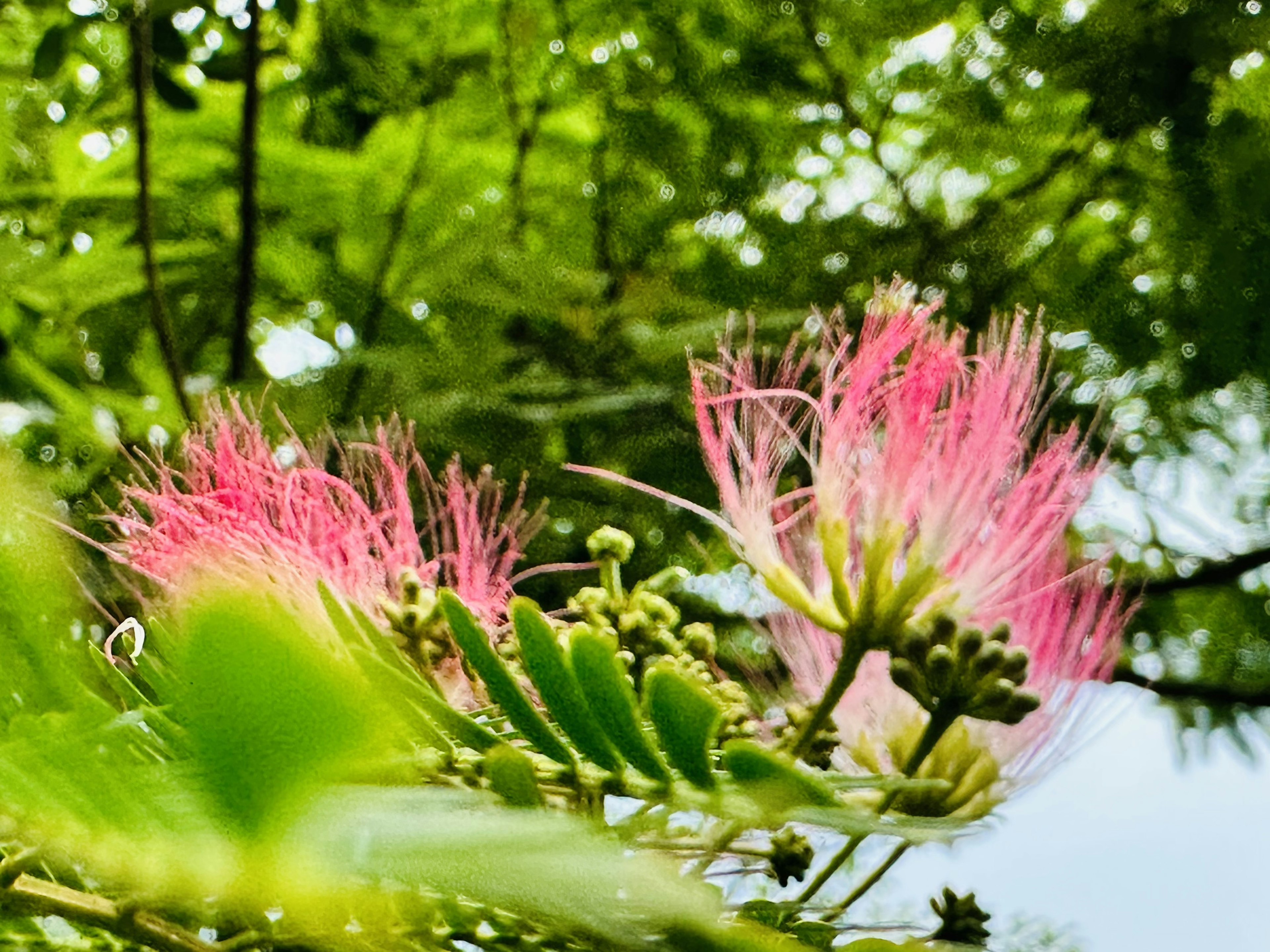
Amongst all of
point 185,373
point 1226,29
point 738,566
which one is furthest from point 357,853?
point 1226,29

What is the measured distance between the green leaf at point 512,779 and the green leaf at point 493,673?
0.09 feet

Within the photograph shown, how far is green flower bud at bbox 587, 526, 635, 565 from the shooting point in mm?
547

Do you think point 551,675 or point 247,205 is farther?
point 247,205

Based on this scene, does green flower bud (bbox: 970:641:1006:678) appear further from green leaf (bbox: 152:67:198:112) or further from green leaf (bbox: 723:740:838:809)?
green leaf (bbox: 152:67:198:112)

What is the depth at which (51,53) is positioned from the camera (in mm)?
1039

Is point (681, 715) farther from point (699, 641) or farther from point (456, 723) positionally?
point (699, 641)

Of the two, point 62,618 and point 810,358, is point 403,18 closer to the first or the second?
point 810,358

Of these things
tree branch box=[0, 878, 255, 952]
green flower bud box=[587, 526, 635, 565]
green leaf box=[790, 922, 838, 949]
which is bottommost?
tree branch box=[0, 878, 255, 952]

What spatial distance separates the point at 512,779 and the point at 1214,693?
1128 millimetres

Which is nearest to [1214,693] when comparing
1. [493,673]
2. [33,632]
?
[493,673]

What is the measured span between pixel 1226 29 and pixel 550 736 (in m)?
1.16

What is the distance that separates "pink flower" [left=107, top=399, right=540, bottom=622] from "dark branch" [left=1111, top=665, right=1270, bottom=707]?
827 mm

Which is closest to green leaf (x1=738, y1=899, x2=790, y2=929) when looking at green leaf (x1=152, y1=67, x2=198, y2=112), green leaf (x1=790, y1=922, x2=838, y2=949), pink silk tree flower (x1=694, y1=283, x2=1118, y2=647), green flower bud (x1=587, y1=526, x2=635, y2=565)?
green leaf (x1=790, y1=922, x2=838, y2=949)

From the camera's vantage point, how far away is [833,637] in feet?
1.50
